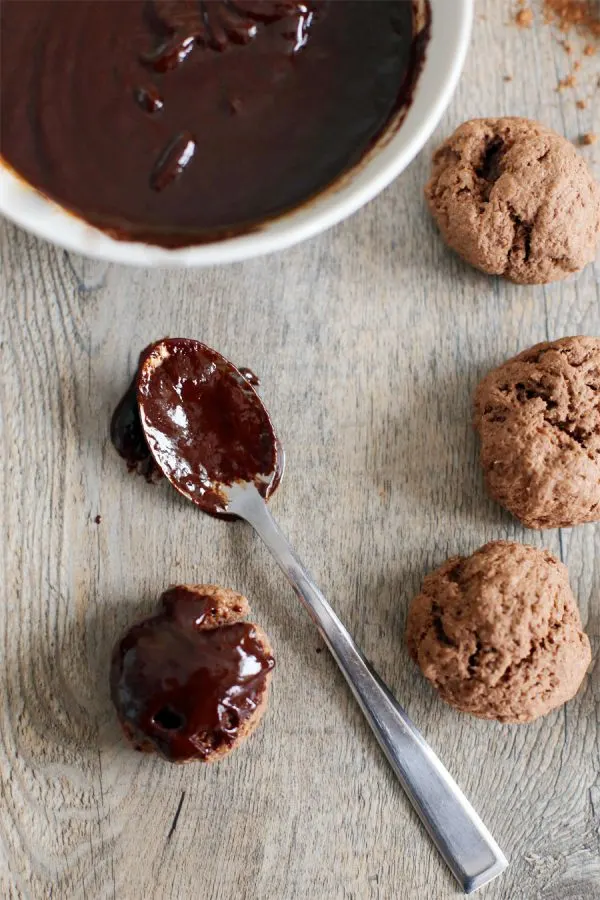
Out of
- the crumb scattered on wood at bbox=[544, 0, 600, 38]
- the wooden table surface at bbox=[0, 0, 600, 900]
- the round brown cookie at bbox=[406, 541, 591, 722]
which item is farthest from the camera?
the crumb scattered on wood at bbox=[544, 0, 600, 38]

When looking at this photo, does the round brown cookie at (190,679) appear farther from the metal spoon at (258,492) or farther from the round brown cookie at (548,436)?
the round brown cookie at (548,436)

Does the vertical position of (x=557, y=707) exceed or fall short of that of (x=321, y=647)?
it falls short

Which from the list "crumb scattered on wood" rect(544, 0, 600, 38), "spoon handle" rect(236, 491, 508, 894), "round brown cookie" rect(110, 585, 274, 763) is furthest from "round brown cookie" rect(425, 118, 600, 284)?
"round brown cookie" rect(110, 585, 274, 763)

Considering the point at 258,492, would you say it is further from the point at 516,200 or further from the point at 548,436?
the point at 516,200

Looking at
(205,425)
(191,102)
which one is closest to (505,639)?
(205,425)

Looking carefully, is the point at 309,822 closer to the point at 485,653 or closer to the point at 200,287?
the point at 485,653

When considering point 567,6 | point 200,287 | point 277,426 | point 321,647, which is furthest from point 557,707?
point 567,6

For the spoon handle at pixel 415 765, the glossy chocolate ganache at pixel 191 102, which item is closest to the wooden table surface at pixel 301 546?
the spoon handle at pixel 415 765

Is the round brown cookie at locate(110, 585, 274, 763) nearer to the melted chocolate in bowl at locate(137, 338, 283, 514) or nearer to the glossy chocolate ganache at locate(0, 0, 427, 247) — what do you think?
the melted chocolate in bowl at locate(137, 338, 283, 514)

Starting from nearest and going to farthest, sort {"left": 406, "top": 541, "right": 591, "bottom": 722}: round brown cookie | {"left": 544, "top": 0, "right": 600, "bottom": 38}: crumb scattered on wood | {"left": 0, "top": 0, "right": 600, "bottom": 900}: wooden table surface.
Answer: {"left": 406, "top": 541, "right": 591, "bottom": 722}: round brown cookie, {"left": 0, "top": 0, "right": 600, "bottom": 900}: wooden table surface, {"left": 544, "top": 0, "right": 600, "bottom": 38}: crumb scattered on wood
